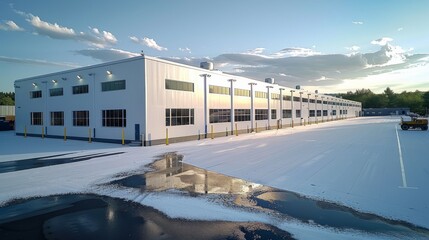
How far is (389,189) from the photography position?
9281 millimetres

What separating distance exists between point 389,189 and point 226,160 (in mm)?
8339

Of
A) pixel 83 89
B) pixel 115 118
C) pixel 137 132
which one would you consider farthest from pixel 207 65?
pixel 83 89

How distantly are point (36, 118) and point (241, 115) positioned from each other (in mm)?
27487

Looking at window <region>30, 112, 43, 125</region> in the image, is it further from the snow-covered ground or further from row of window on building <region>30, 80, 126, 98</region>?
the snow-covered ground

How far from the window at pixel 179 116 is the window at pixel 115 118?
3900 millimetres

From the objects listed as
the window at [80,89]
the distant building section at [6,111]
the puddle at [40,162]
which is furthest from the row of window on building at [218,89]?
the distant building section at [6,111]

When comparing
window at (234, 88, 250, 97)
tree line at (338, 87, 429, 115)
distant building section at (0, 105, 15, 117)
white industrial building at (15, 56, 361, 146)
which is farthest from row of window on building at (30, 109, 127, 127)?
tree line at (338, 87, 429, 115)

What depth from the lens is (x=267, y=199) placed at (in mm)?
8484

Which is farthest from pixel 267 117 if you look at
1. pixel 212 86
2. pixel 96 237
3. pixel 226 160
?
pixel 96 237

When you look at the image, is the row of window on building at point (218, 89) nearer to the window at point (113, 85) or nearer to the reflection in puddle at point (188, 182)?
the window at point (113, 85)

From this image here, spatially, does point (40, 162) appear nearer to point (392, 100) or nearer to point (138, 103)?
point (138, 103)

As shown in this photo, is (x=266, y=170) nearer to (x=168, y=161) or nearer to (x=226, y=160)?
(x=226, y=160)

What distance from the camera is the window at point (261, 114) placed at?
4031 cm

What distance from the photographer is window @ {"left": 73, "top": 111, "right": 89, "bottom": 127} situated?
26.8 meters
